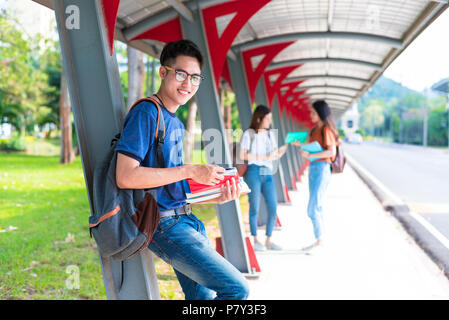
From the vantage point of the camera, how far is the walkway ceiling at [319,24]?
4.46m

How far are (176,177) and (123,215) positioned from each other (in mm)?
315

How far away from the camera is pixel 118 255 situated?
2.11 meters

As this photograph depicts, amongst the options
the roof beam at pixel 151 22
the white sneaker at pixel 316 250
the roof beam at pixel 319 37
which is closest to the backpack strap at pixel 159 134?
→ the roof beam at pixel 151 22

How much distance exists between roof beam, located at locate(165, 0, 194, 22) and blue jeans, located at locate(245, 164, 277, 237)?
206 cm

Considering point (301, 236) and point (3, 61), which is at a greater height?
point (3, 61)

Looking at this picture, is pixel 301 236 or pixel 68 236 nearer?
pixel 301 236

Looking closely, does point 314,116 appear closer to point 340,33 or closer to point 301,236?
point 340,33

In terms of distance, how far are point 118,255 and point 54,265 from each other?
3804 millimetres

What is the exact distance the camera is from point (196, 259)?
2066mm

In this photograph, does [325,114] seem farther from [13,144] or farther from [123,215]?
[13,144]

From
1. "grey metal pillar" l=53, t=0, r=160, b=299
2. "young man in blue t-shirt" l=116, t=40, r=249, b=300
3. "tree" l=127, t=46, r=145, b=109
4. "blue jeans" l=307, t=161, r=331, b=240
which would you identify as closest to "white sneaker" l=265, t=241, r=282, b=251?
"blue jeans" l=307, t=161, r=331, b=240

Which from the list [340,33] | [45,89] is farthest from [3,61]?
[340,33]

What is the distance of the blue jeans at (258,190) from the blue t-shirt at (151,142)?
335 cm
